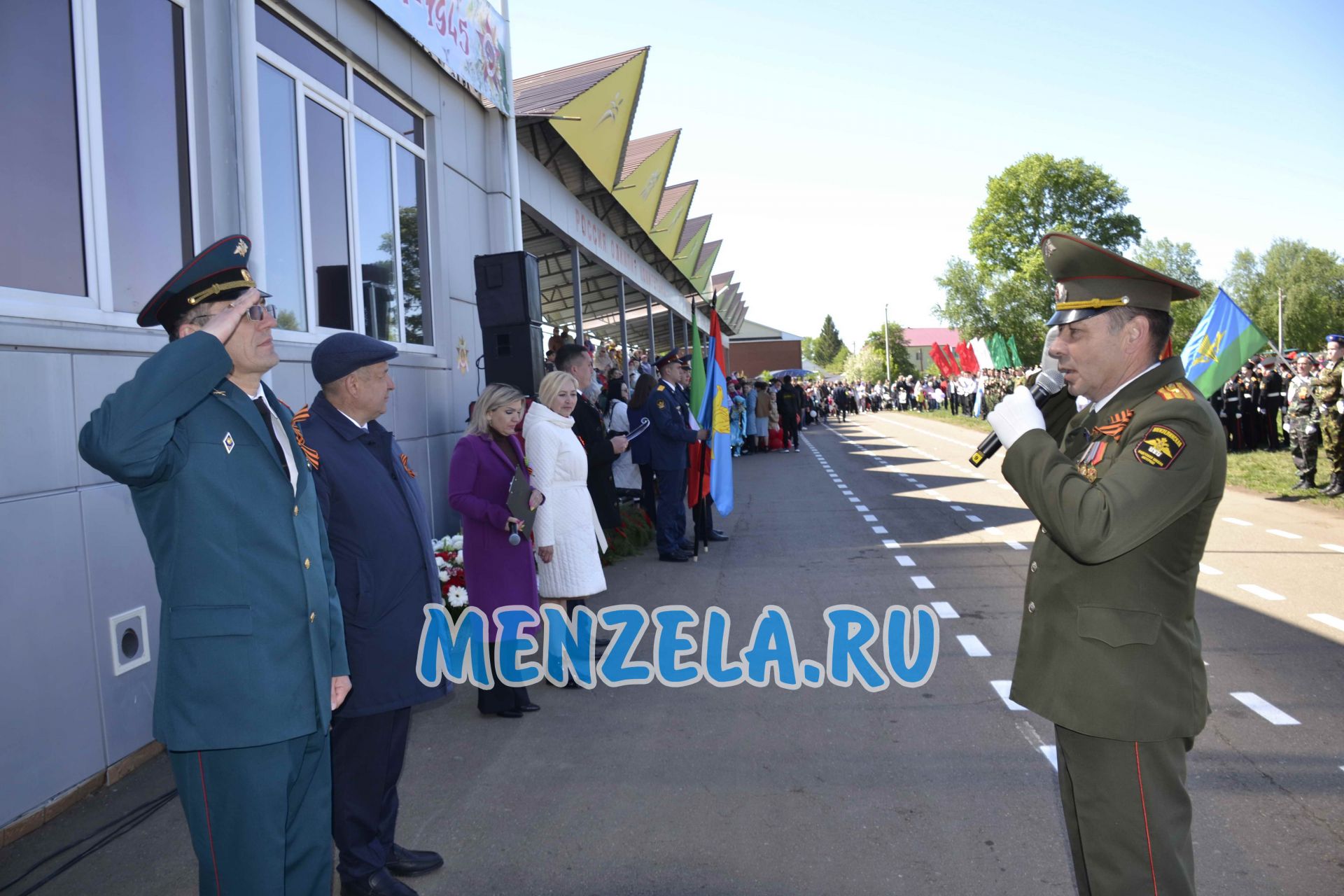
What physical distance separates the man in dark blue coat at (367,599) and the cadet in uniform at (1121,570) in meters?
2.16

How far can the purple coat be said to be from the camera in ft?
17.8

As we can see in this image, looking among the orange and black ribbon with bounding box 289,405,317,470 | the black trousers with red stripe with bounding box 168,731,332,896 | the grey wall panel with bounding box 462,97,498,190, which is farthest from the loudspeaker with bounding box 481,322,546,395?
the black trousers with red stripe with bounding box 168,731,332,896

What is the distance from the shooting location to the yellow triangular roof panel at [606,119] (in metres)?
13.9

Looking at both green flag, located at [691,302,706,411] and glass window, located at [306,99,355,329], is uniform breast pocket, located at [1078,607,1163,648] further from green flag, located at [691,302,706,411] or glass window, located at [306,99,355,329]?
green flag, located at [691,302,706,411]

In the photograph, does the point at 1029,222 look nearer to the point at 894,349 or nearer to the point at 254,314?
the point at 894,349

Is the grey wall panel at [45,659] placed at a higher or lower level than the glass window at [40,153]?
lower

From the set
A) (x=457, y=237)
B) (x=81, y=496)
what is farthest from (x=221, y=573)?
(x=457, y=237)

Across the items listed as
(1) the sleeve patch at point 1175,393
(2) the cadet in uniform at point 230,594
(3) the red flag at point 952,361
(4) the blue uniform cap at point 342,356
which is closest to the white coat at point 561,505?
(4) the blue uniform cap at point 342,356

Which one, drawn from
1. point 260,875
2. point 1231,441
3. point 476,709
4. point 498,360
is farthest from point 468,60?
point 1231,441

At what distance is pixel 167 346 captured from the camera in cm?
236

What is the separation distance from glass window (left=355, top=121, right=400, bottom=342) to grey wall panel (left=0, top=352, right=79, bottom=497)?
13.5 feet

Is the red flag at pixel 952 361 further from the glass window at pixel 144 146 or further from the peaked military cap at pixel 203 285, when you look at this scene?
the peaked military cap at pixel 203 285

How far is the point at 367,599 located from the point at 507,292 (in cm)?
632

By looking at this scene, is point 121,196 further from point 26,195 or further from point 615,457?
point 615,457
